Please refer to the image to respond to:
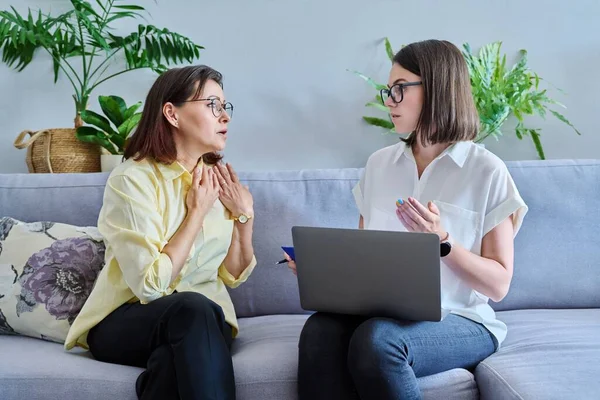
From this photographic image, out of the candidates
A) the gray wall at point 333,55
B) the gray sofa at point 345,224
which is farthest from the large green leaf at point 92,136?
the gray wall at point 333,55

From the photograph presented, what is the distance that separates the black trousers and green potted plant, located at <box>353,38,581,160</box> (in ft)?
4.37

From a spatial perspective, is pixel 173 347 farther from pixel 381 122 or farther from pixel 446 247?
pixel 381 122

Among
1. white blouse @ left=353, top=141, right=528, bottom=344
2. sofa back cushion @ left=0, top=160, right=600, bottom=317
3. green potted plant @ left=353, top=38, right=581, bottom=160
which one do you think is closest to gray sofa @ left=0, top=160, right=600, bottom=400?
sofa back cushion @ left=0, top=160, right=600, bottom=317

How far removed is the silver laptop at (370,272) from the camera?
52.5 inches

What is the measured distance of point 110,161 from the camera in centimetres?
231

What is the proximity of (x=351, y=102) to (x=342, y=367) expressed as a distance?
1.46m

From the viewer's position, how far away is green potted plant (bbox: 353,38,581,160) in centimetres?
241

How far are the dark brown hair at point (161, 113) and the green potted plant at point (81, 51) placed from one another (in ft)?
2.09

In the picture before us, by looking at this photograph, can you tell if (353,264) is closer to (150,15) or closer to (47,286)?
(47,286)

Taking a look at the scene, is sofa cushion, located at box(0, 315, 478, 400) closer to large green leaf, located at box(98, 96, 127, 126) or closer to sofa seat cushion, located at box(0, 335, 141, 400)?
sofa seat cushion, located at box(0, 335, 141, 400)

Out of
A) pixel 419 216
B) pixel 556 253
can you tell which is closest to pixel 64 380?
pixel 419 216

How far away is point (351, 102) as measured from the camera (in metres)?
2.69

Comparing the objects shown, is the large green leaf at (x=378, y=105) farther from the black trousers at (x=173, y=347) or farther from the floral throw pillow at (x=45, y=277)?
the black trousers at (x=173, y=347)


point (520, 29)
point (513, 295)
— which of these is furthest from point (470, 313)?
point (520, 29)
